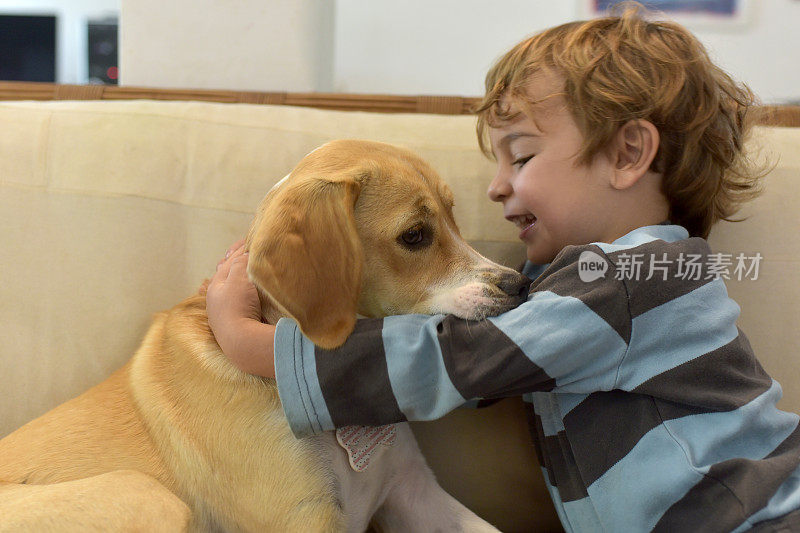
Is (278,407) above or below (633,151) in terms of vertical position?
below

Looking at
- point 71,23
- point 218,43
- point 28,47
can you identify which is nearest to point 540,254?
point 218,43

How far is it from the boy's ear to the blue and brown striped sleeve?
0.29 m

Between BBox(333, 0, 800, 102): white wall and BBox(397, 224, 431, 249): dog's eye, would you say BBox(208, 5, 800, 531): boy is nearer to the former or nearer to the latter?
BBox(397, 224, 431, 249): dog's eye

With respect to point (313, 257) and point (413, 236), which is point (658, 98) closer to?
point (413, 236)

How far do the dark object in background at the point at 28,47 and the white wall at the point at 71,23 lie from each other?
0.15ft

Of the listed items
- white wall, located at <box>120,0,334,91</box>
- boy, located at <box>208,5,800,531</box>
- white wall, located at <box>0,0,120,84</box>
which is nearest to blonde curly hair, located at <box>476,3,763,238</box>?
boy, located at <box>208,5,800,531</box>

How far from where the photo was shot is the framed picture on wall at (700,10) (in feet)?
10.3

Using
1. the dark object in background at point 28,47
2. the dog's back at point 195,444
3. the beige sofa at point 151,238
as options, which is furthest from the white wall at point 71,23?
the dog's back at point 195,444

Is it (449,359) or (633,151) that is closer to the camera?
(449,359)

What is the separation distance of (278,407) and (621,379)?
53cm

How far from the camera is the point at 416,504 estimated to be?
1255 millimetres

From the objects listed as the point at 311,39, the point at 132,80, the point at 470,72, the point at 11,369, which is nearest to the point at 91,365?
the point at 11,369

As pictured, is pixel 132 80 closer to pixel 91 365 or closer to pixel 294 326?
pixel 91 365

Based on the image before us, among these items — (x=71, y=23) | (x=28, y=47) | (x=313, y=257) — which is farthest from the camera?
(x=71, y=23)
